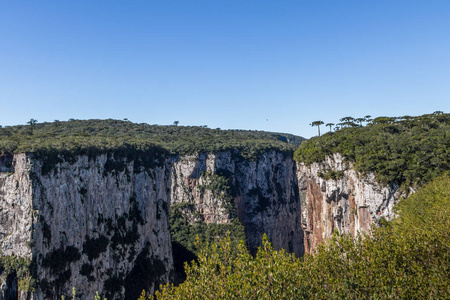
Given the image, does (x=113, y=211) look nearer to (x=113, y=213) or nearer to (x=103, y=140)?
(x=113, y=213)

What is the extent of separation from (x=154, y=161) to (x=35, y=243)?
2977 centimetres

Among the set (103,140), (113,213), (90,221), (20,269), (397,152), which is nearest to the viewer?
(397,152)

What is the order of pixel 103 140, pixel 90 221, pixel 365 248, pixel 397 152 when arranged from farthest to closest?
pixel 103 140 → pixel 90 221 → pixel 397 152 → pixel 365 248

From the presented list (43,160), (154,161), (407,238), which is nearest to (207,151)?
(154,161)

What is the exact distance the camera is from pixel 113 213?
195 feet

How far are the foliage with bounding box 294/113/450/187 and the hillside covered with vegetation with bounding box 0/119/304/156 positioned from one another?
4046 cm

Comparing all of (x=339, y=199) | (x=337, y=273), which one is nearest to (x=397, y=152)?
(x=339, y=199)

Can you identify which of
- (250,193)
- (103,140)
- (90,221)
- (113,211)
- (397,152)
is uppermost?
(103,140)

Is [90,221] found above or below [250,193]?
below

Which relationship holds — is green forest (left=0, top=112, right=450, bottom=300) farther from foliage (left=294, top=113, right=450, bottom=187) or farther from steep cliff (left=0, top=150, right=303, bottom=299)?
steep cliff (left=0, top=150, right=303, bottom=299)

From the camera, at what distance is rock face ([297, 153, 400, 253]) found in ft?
134

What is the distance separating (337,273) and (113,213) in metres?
51.0

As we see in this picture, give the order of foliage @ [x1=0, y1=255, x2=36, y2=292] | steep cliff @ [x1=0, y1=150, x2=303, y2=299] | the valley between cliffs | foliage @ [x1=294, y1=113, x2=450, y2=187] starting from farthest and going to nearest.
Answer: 1. steep cliff @ [x1=0, y1=150, x2=303, y2=299]
2. the valley between cliffs
3. foliage @ [x1=0, y1=255, x2=36, y2=292]
4. foliage @ [x1=294, y1=113, x2=450, y2=187]

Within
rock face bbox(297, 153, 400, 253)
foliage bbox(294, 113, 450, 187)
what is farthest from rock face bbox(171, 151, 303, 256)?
foliage bbox(294, 113, 450, 187)
